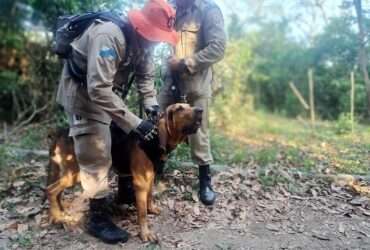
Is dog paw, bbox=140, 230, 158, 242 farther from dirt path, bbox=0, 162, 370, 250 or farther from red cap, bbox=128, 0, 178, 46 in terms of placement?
red cap, bbox=128, 0, 178, 46

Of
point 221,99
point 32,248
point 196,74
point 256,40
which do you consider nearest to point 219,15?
point 196,74

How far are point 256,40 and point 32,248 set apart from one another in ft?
44.7

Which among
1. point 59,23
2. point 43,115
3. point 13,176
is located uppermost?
point 59,23

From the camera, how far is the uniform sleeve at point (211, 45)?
14.5ft

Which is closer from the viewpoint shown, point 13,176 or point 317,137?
point 13,176

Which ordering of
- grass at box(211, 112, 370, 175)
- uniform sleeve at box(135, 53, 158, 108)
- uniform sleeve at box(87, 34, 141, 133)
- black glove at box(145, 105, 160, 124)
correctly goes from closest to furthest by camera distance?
uniform sleeve at box(87, 34, 141, 133), black glove at box(145, 105, 160, 124), uniform sleeve at box(135, 53, 158, 108), grass at box(211, 112, 370, 175)

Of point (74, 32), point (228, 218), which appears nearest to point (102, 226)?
point (228, 218)

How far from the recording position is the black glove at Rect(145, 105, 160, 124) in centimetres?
376

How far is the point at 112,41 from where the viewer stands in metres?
3.38

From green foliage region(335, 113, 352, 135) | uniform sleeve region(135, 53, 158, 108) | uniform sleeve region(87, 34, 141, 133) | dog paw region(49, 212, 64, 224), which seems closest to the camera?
uniform sleeve region(87, 34, 141, 133)

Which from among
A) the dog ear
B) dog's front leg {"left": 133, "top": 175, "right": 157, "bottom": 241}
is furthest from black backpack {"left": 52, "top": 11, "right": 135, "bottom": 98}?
dog's front leg {"left": 133, "top": 175, "right": 157, "bottom": 241}

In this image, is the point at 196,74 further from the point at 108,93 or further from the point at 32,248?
the point at 32,248

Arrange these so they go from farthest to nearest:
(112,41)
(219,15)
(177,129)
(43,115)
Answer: (43,115), (219,15), (177,129), (112,41)

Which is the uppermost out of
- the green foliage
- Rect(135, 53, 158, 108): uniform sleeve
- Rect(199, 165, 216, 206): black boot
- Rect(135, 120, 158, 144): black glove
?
Rect(135, 53, 158, 108): uniform sleeve
